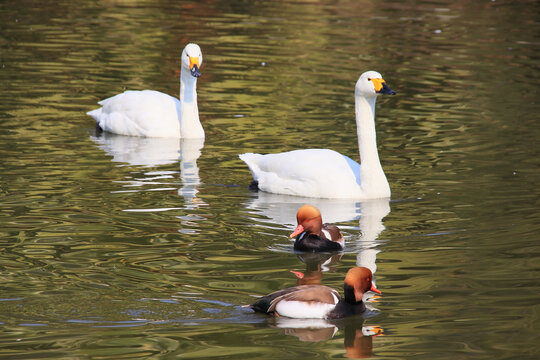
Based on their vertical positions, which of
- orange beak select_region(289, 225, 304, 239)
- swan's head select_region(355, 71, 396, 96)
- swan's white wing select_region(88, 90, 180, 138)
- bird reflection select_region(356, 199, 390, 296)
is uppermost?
swan's head select_region(355, 71, 396, 96)

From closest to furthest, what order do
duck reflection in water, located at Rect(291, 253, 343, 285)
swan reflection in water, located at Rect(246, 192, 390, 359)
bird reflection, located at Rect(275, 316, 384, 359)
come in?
bird reflection, located at Rect(275, 316, 384, 359)
swan reflection in water, located at Rect(246, 192, 390, 359)
duck reflection in water, located at Rect(291, 253, 343, 285)

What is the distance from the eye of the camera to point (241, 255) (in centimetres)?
977

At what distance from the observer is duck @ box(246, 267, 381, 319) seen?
7.89m

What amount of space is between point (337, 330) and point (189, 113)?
8769 millimetres

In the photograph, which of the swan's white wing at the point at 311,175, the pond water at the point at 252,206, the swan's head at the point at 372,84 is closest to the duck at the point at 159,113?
the pond water at the point at 252,206

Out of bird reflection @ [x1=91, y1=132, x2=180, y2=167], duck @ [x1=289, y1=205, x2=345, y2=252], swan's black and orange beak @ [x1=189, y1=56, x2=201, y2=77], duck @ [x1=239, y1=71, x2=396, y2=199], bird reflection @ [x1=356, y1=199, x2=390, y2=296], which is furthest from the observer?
swan's black and orange beak @ [x1=189, y1=56, x2=201, y2=77]

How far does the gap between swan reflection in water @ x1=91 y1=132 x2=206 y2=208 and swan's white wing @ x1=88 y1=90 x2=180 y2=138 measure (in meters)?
0.12

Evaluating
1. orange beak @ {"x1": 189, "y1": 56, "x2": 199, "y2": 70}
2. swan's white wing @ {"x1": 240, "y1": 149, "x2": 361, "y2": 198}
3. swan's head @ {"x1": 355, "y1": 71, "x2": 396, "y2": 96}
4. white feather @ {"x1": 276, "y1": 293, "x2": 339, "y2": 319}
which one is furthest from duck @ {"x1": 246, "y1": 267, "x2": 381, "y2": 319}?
orange beak @ {"x1": 189, "y1": 56, "x2": 199, "y2": 70}

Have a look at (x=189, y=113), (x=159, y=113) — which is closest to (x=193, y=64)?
(x=189, y=113)

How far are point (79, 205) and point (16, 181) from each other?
1.44m

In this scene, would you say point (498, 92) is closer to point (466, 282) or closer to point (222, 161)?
point (222, 161)

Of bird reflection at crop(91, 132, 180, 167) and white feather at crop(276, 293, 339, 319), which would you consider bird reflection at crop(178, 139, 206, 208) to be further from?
white feather at crop(276, 293, 339, 319)

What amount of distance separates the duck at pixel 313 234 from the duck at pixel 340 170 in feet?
7.13

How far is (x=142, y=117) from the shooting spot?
1634cm
